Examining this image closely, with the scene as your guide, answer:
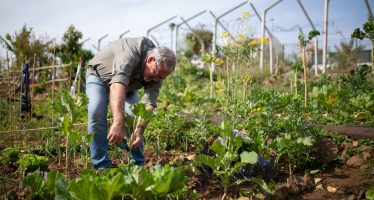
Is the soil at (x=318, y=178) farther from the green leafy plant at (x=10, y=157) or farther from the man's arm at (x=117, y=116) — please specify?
the man's arm at (x=117, y=116)

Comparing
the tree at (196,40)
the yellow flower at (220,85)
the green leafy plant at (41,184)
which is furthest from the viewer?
the tree at (196,40)

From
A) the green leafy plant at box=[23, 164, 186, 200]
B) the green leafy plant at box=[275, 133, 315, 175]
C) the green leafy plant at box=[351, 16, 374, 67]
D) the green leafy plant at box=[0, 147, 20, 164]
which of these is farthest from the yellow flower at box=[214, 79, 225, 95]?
the green leafy plant at box=[351, 16, 374, 67]

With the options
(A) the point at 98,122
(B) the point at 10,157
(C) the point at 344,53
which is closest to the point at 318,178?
(A) the point at 98,122

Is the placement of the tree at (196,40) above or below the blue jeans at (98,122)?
above

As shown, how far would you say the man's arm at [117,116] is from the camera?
209 cm

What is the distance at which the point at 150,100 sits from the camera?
2.80 meters

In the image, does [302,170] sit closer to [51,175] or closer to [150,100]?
[150,100]

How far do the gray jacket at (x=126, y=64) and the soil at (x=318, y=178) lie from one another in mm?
703

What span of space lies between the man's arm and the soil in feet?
1.97

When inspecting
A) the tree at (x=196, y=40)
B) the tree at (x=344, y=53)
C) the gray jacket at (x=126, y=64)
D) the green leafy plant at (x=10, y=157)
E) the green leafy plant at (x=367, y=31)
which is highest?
the tree at (x=196, y=40)

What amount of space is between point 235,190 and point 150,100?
1.06 metres

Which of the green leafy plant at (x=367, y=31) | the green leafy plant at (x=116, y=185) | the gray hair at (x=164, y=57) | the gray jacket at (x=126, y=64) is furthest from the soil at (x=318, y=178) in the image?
the green leafy plant at (x=367, y=31)

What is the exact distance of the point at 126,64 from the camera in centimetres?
233

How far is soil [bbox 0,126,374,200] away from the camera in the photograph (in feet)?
7.09
